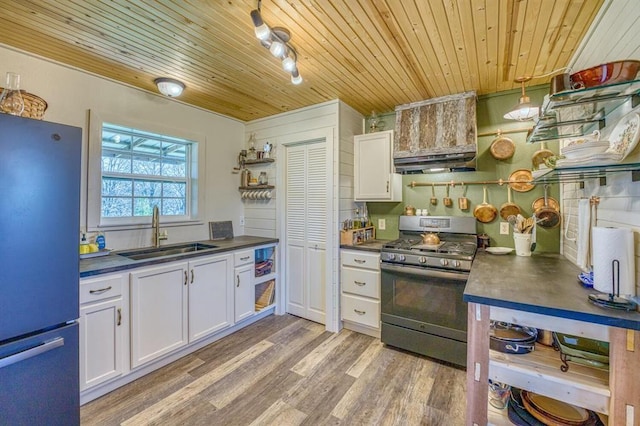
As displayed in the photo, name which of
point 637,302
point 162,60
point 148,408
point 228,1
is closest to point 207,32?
point 228,1

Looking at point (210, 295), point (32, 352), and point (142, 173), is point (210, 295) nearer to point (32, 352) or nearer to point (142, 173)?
point (32, 352)

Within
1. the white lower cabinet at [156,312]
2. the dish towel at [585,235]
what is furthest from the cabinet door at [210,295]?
the dish towel at [585,235]

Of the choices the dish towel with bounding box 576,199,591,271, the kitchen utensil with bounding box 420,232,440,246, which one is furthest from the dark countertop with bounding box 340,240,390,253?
the dish towel with bounding box 576,199,591,271

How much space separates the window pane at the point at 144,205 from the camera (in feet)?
9.06

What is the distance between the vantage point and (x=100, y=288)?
1866mm

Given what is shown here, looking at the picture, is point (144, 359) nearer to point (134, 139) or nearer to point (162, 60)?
point (134, 139)

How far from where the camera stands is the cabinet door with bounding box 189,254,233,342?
2.48m

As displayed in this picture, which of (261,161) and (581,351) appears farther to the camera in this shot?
(261,161)

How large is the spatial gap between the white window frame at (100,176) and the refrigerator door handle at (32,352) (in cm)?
119

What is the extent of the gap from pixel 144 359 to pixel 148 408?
409mm

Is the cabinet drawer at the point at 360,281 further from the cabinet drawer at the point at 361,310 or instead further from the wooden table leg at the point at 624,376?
the wooden table leg at the point at 624,376

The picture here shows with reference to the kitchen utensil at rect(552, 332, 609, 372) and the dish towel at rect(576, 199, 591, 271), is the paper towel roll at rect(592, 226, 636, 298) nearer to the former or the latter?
the kitchen utensil at rect(552, 332, 609, 372)

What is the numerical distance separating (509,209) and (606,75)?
5.61ft

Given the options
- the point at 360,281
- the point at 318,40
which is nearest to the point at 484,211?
the point at 360,281
